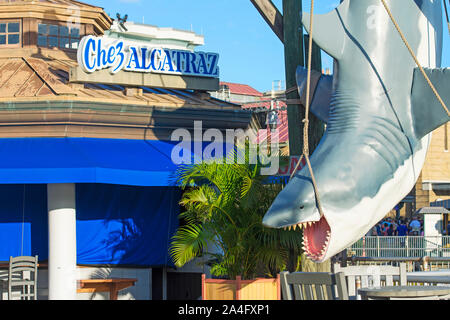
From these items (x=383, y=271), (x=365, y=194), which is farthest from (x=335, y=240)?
(x=383, y=271)

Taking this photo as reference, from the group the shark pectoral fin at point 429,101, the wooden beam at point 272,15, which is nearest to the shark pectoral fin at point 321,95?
the shark pectoral fin at point 429,101

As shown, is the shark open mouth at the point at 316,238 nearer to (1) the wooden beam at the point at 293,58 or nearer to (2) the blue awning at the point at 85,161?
(1) the wooden beam at the point at 293,58

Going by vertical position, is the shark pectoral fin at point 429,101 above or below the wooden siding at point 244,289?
above

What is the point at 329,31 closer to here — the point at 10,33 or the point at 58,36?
the point at 58,36

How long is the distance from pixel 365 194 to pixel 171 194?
24.3 ft

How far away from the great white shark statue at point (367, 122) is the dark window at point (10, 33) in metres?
9.66

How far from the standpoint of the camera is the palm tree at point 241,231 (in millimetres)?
10461

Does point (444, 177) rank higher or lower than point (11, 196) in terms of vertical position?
higher

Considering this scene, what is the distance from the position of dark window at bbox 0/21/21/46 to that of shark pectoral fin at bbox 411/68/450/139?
10699 millimetres

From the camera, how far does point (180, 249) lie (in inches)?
422

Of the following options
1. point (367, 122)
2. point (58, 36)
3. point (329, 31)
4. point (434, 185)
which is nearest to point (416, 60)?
point (367, 122)

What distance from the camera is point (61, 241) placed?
12867 millimetres

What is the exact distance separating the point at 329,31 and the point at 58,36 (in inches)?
393

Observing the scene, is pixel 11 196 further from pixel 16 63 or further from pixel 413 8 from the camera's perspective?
pixel 413 8
